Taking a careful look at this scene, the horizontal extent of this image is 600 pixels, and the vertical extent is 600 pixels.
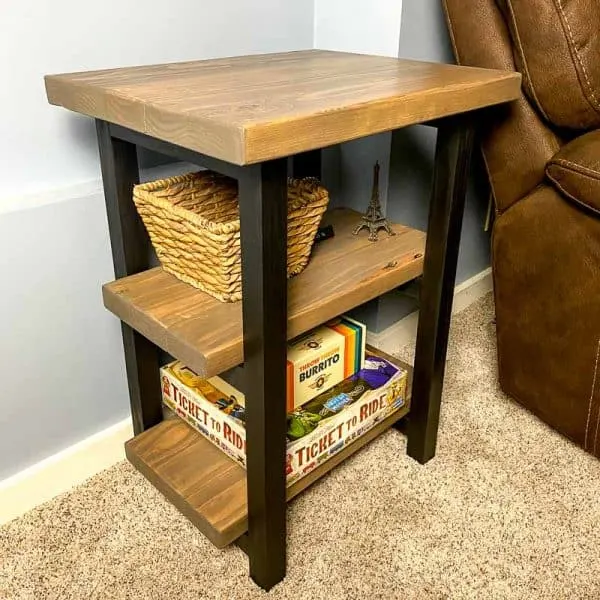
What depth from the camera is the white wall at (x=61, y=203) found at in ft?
2.84

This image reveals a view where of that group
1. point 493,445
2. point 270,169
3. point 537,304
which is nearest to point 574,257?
point 537,304

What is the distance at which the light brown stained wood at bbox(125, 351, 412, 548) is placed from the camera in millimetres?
905

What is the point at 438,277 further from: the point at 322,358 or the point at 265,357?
the point at 265,357

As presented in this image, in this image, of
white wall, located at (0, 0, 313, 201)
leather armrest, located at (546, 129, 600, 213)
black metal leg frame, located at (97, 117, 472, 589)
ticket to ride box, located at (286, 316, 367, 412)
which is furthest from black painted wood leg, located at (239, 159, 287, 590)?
leather armrest, located at (546, 129, 600, 213)

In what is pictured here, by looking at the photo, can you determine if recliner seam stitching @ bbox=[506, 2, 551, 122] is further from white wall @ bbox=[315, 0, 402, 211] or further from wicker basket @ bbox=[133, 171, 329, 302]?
wicker basket @ bbox=[133, 171, 329, 302]

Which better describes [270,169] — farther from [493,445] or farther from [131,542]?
[493,445]

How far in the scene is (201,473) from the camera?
99 centimetres

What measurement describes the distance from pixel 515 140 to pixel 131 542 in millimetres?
898

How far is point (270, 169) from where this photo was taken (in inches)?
25.7

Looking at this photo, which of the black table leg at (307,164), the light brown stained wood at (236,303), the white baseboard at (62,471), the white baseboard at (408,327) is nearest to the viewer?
the light brown stained wood at (236,303)

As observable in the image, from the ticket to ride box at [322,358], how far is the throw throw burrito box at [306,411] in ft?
0.09

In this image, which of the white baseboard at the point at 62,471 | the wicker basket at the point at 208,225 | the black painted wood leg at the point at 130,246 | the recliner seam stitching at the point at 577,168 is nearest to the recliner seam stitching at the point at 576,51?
the recliner seam stitching at the point at 577,168

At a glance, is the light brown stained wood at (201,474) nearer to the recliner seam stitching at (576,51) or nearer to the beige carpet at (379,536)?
the beige carpet at (379,536)

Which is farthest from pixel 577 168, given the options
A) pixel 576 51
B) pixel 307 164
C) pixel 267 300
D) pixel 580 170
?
pixel 267 300
